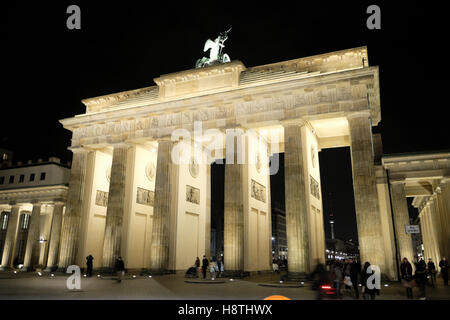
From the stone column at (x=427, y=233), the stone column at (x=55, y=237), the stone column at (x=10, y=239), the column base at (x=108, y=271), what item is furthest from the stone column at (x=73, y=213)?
the stone column at (x=427, y=233)

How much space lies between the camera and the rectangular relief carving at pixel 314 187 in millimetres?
22900

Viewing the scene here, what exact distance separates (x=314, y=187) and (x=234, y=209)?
230 inches

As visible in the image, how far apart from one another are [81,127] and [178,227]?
11.8m

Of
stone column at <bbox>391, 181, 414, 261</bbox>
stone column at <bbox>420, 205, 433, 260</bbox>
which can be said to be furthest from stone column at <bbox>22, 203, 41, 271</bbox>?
stone column at <bbox>420, 205, 433, 260</bbox>

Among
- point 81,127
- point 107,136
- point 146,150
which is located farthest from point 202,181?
point 81,127

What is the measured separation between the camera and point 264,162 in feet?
88.2

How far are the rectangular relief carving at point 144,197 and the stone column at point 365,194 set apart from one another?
1586 cm

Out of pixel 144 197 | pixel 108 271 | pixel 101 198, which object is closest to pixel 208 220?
pixel 144 197

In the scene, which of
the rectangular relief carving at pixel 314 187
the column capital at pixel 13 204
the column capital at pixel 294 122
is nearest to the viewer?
the column capital at pixel 294 122

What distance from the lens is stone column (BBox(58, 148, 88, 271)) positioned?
25.9m

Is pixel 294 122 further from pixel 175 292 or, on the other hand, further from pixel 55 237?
pixel 55 237

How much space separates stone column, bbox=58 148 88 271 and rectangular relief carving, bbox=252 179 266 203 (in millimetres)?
13501

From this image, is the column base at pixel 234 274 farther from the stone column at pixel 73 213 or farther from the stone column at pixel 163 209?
the stone column at pixel 73 213
